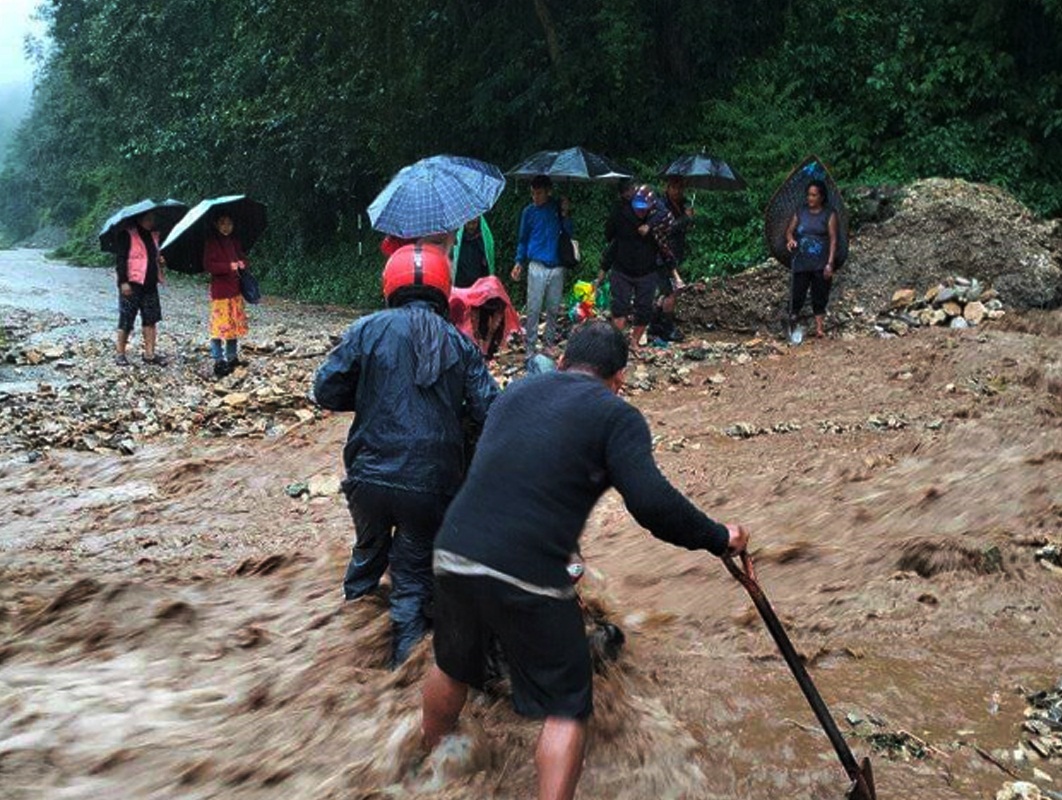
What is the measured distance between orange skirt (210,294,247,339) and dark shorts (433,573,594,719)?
7.30m

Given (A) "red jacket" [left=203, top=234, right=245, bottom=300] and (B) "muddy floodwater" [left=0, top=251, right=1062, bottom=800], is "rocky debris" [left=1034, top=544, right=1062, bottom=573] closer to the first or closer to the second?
(B) "muddy floodwater" [left=0, top=251, right=1062, bottom=800]

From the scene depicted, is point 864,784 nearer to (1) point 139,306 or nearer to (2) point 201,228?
(2) point 201,228

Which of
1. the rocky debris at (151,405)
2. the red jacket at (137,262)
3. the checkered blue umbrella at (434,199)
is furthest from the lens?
the red jacket at (137,262)

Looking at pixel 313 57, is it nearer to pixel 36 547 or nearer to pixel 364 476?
pixel 36 547

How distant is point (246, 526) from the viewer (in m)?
6.30

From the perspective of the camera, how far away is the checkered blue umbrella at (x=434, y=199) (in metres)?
4.38

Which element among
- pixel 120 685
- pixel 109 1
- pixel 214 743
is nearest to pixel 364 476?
pixel 214 743

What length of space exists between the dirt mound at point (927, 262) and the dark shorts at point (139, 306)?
600 centimetres

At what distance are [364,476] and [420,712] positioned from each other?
809 mm

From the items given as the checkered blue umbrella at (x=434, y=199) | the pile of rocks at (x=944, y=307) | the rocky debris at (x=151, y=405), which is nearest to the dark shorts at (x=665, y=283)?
the pile of rocks at (x=944, y=307)

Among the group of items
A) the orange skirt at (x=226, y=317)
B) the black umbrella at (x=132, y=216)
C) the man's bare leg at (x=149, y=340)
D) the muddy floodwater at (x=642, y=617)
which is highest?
the black umbrella at (x=132, y=216)

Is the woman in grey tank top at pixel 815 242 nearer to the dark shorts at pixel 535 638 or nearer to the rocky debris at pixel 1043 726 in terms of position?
the rocky debris at pixel 1043 726

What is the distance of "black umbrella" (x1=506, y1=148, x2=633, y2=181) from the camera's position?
982 cm

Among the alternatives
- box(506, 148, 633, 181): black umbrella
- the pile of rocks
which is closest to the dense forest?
the pile of rocks
